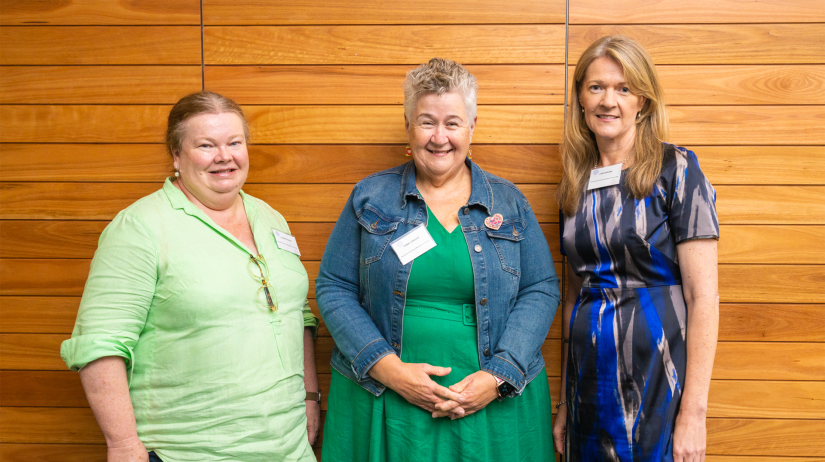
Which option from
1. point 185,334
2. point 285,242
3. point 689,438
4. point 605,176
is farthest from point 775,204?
point 185,334

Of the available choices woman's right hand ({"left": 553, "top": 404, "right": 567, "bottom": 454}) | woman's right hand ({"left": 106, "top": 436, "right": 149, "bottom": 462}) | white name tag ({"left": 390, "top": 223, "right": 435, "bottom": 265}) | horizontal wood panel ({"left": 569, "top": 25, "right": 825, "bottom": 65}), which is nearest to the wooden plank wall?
horizontal wood panel ({"left": 569, "top": 25, "right": 825, "bottom": 65})

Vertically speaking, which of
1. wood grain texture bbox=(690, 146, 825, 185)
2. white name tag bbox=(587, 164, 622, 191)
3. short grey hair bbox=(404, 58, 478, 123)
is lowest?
white name tag bbox=(587, 164, 622, 191)

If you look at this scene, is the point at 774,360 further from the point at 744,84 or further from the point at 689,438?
the point at 744,84

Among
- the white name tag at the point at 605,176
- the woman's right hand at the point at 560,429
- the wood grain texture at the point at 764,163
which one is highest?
the wood grain texture at the point at 764,163

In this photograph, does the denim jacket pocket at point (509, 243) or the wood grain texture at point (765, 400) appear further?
the wood grain texture at point (765, 400)

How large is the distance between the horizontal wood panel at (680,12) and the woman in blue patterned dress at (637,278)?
0.49 m

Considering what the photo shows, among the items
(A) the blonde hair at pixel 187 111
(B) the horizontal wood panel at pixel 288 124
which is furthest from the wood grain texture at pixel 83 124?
(A) the blonde hair at pixel 187 111

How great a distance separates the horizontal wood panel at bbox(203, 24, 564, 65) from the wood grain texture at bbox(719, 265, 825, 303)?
1.24 meters

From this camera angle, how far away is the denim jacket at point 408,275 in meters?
1.67

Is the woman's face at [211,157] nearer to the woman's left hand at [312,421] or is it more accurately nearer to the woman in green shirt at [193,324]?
the woman in green shirt at [193,324]

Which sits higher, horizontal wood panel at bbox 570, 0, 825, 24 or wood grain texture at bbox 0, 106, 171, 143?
horizontal wood panel at bbox 570, 0, 825, 24

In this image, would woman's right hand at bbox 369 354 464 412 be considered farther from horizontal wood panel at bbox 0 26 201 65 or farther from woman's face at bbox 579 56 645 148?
horizontal wood panel at bbox 0 26 201 65

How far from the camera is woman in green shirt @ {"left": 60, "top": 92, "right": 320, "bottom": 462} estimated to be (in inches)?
57.9

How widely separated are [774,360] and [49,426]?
10.9 ft
